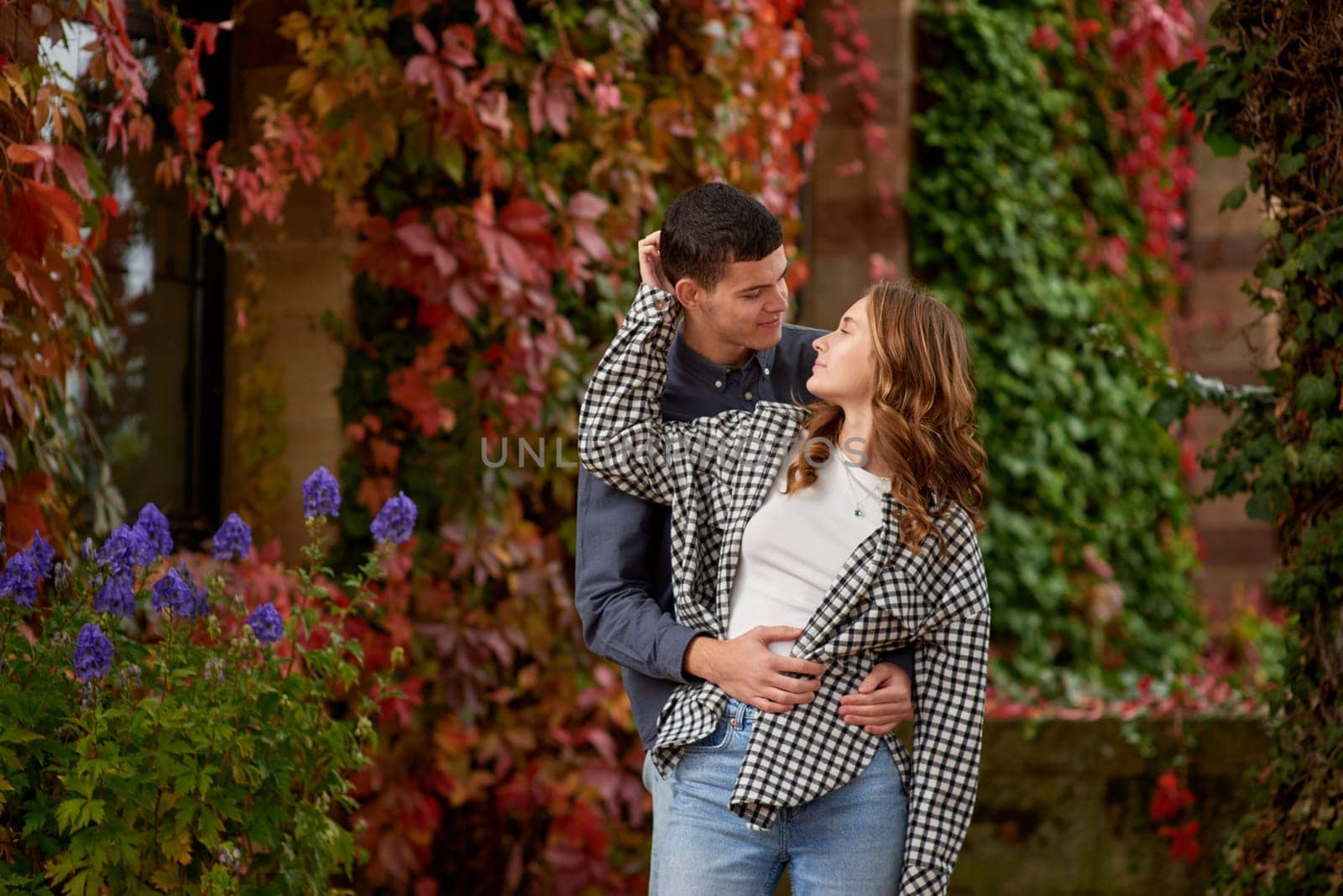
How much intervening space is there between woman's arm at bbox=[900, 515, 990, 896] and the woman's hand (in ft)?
1.76

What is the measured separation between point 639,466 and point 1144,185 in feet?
14.7

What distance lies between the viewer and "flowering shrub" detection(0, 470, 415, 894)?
7.09ft

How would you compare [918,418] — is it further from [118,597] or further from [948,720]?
[118,597]

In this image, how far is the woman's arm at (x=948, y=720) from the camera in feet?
6.48

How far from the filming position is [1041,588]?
533 centimetres

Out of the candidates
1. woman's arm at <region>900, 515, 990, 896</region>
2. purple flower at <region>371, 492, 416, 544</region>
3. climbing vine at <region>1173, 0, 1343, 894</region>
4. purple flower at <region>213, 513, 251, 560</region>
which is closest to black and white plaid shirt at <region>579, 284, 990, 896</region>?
woman's arm at <region>900, 515, 990, 896</region>

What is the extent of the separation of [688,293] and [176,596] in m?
0.91

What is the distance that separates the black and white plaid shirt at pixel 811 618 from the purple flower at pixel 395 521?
25.4 inches

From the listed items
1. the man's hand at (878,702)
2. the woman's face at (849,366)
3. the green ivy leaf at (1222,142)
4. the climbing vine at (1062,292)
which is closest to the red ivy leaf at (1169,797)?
the climbing vine at (1062,292)

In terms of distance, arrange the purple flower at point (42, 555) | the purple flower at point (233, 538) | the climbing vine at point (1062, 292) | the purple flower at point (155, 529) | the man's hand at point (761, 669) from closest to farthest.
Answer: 1. the man's hand at point (761, 669)
2. the purple flower at point (42, 555)
3. the purple flower at point (155, 529)
4. the purple flower at point (233, 538)
5. the climbing vine at point (1062, 292)

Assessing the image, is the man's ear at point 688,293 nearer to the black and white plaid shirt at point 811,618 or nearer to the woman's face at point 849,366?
the black and white plaid shirt at point 811,618

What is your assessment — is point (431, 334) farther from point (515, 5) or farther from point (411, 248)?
point (515, 5)

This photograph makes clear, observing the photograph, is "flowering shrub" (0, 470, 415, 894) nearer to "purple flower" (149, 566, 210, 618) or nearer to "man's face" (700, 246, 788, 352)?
"purple flower" (149, 566, 210, 618)

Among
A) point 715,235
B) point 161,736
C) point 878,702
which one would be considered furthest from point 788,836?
point 161,736
